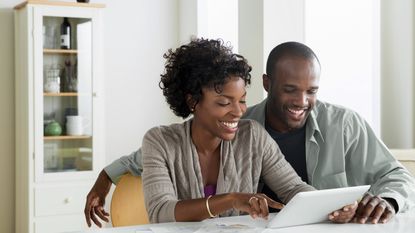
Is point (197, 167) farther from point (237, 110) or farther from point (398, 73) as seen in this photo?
point (398, 73)

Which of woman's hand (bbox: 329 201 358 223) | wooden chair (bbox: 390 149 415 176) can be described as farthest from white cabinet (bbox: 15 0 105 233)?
woman's hand (bbox: 329 201 358 223)

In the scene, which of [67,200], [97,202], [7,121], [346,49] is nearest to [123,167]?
[97,202]

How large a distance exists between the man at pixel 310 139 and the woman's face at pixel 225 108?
32cm

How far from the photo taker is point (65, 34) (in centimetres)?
467

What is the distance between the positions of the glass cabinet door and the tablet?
3100 mm

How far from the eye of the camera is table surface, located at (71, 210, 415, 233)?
1.74 meters

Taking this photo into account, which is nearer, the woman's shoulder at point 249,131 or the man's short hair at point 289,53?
the woman's shoulder at point 249,131

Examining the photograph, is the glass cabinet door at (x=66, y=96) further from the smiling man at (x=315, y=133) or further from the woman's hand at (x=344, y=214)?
the woman's hand at (x=344, y=214)

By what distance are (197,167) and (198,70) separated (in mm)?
307

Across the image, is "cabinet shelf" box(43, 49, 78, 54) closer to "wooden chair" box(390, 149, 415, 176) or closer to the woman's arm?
"wooden chair" box(390, 149, 415, 176)

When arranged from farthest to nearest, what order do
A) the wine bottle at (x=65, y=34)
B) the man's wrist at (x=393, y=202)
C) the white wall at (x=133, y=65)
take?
the white wall at (x=133, y=65) < the wine bottle at (x=65, y=34) < the man's wrist at (x=393, y=202)

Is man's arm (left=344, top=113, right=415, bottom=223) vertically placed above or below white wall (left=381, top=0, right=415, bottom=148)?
below

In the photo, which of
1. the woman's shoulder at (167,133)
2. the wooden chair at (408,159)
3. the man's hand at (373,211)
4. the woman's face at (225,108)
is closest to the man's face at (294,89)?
the woman's face at (225,108)

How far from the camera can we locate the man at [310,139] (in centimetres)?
235
